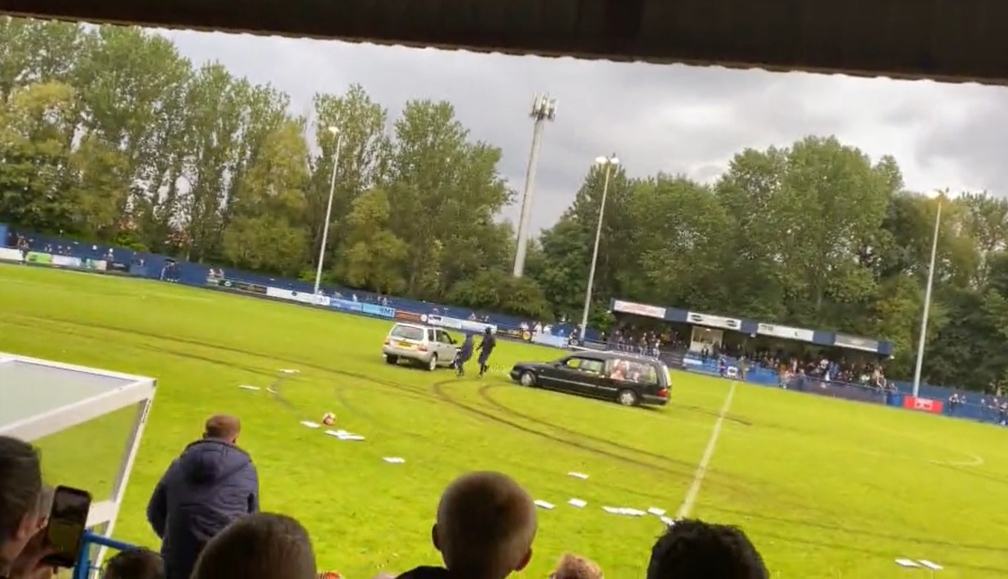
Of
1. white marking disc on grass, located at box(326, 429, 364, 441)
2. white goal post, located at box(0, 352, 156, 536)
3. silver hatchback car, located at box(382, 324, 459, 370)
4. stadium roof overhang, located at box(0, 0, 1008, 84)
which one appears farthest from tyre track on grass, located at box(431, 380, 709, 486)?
stadium roof overhang, located at box(0, 0, 1008, 84)

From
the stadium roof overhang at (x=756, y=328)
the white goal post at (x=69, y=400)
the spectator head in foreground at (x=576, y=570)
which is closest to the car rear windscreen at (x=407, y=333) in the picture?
the white goal post at (x=69, y=400)

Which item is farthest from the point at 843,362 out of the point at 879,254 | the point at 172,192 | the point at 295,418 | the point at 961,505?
the point at 172,192

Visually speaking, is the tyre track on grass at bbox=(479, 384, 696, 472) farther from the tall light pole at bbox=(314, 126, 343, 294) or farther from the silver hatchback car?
the tall light pole at bbox=(314, 126, 343, 294)

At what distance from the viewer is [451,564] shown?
121cm

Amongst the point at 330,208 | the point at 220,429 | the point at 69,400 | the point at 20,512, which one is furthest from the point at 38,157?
the point at 20,512

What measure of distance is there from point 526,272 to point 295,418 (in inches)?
904

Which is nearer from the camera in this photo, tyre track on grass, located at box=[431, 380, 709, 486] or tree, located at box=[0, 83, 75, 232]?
tyre track on grass, located at box=[431, 380, 709, 486]

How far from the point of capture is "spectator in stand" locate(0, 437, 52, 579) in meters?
1.13

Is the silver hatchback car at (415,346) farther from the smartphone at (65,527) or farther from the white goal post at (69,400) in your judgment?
the smartphone at (65,527)

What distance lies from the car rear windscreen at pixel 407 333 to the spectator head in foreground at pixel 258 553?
1101cm

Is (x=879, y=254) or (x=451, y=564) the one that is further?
(x=879, y=254)

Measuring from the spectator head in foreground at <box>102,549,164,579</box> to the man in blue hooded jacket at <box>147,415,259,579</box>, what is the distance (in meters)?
0.61

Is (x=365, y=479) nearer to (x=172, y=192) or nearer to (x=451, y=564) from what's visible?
(x=451, y=564)

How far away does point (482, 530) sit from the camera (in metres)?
1.22
